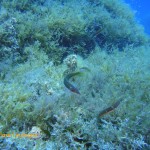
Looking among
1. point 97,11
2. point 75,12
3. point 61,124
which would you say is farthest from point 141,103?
point 97,11

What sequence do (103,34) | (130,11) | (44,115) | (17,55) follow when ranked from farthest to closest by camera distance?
(130,11), (103,34), (17,55), (44,115)

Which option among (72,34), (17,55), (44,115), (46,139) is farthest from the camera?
(72,34)

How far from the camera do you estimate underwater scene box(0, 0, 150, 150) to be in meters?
3.20

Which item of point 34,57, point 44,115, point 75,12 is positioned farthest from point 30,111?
point 75,12

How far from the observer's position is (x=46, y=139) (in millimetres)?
3168

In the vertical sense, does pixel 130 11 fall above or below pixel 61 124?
above

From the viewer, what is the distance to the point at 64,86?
14.3 feet

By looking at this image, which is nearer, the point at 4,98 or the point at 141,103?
the point at 4,98

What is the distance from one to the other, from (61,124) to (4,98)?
42.1 inches

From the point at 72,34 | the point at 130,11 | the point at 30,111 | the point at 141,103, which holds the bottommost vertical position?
the point at 30,111

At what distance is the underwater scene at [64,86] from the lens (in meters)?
3.20

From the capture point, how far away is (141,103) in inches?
150

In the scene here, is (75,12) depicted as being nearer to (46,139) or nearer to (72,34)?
(72,34)

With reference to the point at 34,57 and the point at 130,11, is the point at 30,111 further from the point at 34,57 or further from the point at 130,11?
the point at 130,11
